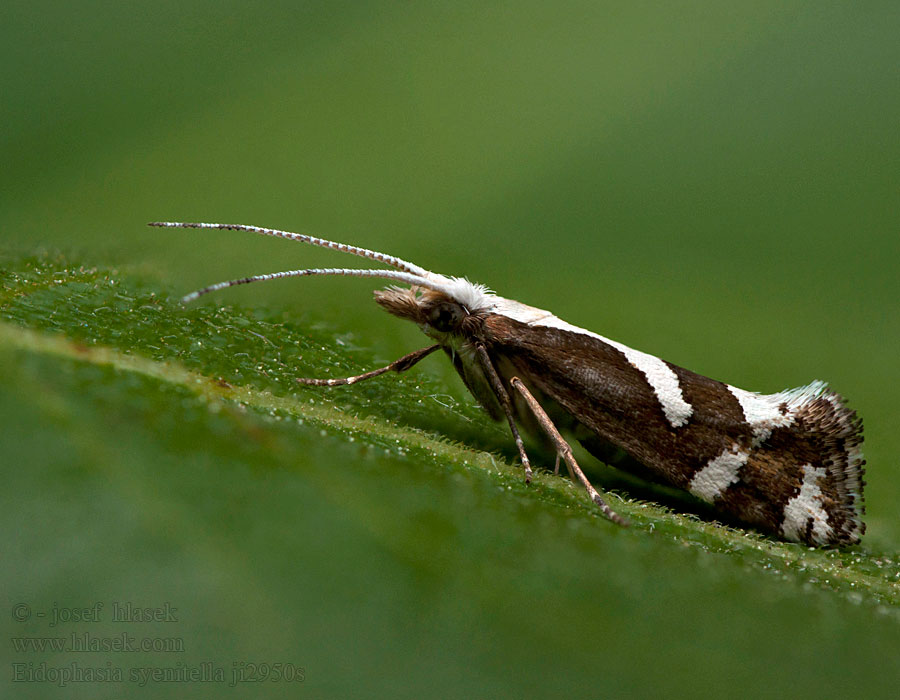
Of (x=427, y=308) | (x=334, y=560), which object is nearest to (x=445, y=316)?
(x=427, y=308)

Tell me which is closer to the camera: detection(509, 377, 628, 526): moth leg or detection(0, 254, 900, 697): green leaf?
detection(0, 254, 900, 697): green leaf

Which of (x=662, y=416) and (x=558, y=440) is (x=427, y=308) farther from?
(x=662, y=416)

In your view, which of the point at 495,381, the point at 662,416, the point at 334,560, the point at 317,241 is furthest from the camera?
the point at 495,381

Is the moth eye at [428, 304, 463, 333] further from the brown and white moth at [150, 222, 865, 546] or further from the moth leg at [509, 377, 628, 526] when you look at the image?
the moth leg at [509, 377, 628, 526]

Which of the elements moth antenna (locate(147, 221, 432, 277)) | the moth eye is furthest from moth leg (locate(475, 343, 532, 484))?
moth antenna (locate(147, 221, 432, 277))

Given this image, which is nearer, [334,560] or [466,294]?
[334,560]

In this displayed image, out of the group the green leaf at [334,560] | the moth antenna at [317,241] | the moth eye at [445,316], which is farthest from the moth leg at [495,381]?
the green leaf at [334,560]
